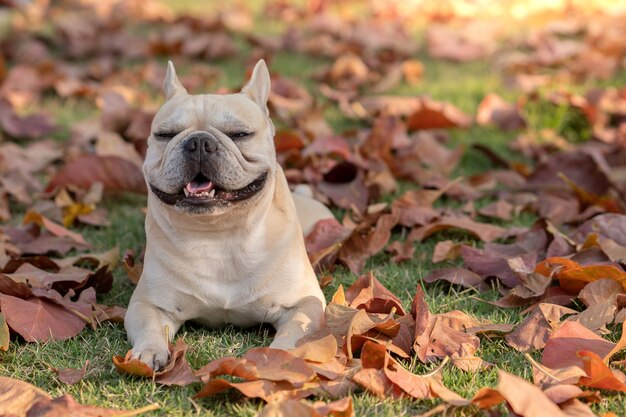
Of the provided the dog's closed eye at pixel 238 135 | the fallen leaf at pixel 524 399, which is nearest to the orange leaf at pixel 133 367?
the dog's closed eye at pixel 238 135

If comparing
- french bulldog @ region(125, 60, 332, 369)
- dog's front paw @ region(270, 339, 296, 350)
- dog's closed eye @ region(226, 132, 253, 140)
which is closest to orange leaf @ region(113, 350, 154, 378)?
french bulldog @ region(125, 60, 332, 369)

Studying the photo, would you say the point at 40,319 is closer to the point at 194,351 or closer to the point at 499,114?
the point at 194,351

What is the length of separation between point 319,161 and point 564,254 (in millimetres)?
1509

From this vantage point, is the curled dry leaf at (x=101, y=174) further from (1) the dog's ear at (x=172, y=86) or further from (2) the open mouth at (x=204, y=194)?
(2) the open mouth at (x=204, y=194)

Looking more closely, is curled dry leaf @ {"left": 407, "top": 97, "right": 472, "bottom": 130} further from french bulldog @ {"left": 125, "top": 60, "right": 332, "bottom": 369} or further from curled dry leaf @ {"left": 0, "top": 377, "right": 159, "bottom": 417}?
curled dry leaf @ {"left": 0, "top": 377, "right": 159, "bottom": 417}

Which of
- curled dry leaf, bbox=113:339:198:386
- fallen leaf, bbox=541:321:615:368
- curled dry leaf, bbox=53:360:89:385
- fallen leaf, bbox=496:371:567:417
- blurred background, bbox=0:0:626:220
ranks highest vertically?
fallen leaf, bbox=496:371:567:417

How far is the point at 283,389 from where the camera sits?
257 centimetres

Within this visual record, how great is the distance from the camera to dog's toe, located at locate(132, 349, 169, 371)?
2807mm

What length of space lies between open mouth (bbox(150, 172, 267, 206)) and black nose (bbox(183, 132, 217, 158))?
0.07m

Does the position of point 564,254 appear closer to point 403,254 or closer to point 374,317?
point 403,254

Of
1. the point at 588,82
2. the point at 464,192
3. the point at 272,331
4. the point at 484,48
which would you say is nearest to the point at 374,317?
the point at 272,331

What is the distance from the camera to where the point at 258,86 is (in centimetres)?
349

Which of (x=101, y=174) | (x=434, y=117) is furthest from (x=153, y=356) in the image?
(x=434, y=117)

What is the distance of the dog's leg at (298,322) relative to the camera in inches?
115
